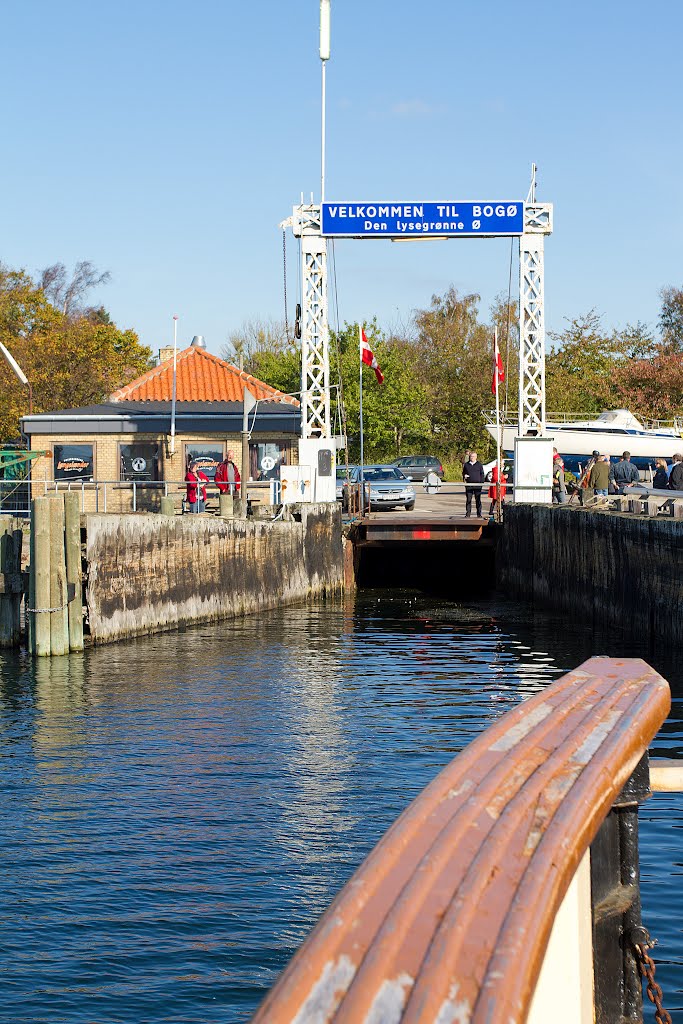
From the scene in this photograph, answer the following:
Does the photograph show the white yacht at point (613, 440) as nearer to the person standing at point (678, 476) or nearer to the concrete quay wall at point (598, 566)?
the concrete quay wall at point (598, 566)

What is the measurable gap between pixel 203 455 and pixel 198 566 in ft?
30.1

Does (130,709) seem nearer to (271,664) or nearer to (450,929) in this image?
(271,664)

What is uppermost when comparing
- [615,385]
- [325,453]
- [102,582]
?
[615,385]

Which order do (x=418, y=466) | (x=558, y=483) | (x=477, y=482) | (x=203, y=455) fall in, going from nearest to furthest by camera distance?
(x=558, y=483), (x=203, y=455), (x=477, y=482), (x=418, y=466)

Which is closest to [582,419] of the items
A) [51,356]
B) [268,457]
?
[51,356]

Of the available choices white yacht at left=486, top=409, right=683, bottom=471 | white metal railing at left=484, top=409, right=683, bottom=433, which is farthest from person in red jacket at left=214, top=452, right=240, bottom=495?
white metal railing at left=484, top=409, right=683, bottom=433

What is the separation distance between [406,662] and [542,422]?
11.6 meters

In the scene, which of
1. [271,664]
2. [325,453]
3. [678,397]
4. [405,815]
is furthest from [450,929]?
[678,397]

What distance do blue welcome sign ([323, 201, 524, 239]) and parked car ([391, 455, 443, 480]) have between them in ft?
82.3

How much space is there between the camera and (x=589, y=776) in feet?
8.02

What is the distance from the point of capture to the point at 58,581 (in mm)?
20156

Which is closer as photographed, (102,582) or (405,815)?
(405,815)

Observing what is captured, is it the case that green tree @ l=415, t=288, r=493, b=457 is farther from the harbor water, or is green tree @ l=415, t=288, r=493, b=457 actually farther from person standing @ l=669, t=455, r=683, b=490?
the harbor water

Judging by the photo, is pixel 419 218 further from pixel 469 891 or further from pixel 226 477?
pixel 469 891
